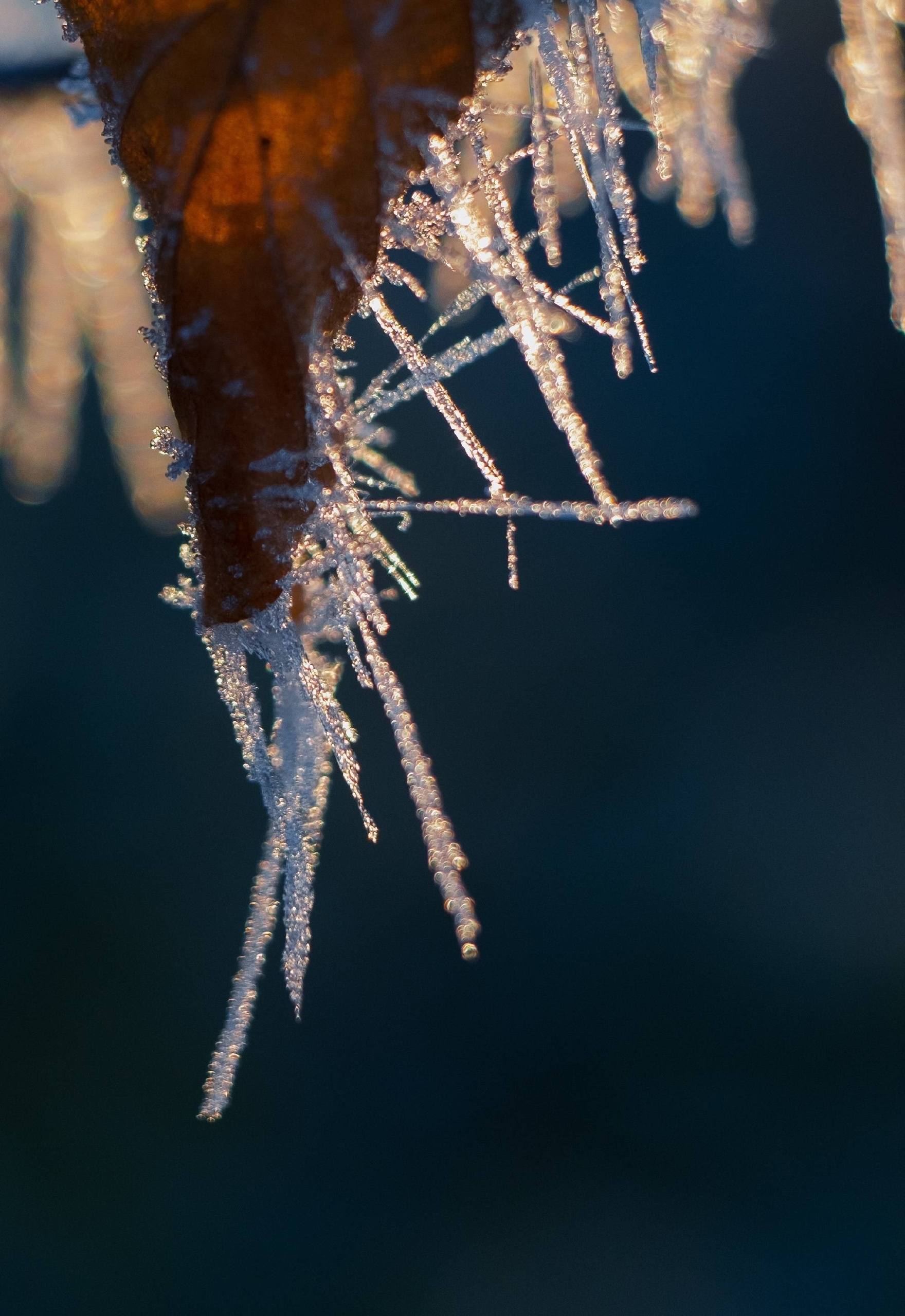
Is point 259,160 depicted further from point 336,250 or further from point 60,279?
point 60,279

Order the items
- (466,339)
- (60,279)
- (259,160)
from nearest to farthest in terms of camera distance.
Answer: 1. (259,160)
2. (466,339)
3. (60,279)

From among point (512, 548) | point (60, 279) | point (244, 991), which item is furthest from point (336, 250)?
point (60, 279)

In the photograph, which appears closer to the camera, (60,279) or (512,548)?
(512,548)

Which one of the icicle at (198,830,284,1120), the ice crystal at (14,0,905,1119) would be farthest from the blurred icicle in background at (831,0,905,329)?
the icicle at (198,830,284,1120)

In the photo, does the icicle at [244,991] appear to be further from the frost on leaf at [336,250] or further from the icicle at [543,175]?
the icicle at [543,175]

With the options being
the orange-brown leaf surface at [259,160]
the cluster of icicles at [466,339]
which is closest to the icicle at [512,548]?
the cluster of icicles at [466,339]

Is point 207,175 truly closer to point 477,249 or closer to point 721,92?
point 477,249
